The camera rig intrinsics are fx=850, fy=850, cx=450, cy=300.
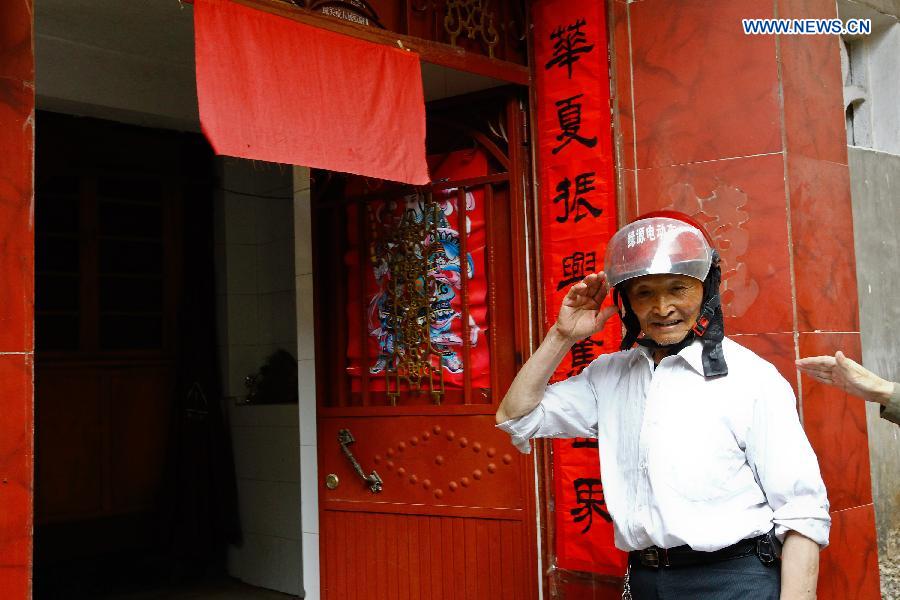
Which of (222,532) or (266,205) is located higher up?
(266,205)

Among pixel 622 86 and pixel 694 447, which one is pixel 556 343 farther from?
pixel 622 86

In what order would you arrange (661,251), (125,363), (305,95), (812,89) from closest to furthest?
(661,251)
(305,95)
(812,89)
(125,363)

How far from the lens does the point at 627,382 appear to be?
103 inches

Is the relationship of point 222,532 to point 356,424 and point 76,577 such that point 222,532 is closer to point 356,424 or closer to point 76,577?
point 76,577

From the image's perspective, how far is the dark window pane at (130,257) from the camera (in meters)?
6.52

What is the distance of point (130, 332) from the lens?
657cm

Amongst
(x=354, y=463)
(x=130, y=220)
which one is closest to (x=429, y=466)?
(x=354, y=463)

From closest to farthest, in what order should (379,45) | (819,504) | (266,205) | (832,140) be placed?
(819,504) → (379,45) → (832,140) → (266,205)

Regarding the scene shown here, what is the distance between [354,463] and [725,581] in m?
2.69

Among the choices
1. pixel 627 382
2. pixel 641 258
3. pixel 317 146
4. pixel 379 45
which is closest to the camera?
pixel 641 258

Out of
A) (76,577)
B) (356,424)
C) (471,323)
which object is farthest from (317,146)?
(76,577)

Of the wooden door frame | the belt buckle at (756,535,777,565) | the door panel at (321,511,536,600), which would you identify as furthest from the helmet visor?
the door panel at (321,511,536,600)

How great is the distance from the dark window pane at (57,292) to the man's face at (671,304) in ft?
16.9

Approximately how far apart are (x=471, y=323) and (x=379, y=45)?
1.50 meters
